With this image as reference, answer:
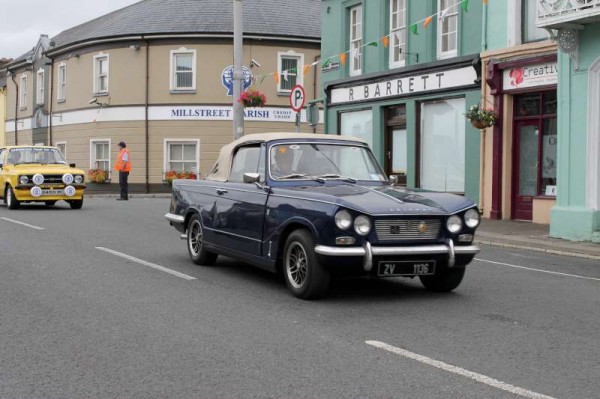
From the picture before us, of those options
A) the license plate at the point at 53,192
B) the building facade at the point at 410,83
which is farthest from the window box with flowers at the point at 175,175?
the license plate at the point at 53,192

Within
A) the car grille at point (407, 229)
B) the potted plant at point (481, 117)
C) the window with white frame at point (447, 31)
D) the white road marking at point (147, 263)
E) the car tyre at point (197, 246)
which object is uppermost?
the window with white frame at point (447, 31)

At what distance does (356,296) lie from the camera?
8.25 meters

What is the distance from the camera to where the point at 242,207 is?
29.7 feet

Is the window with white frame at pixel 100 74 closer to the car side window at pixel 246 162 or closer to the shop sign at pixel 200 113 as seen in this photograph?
the shop sign at pixel 200 113

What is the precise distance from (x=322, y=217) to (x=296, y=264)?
70 centimetres

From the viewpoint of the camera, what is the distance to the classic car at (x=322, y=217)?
7.57m

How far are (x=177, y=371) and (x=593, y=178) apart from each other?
11.7 m

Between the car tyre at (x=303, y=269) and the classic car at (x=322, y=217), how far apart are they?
0.4 inches

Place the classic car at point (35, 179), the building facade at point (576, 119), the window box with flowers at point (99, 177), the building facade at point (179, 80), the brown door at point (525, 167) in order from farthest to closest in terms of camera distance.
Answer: the window box with flowers at point (99, 177), the building facade at point (179, 80), the classic car at point (35, 179), the brown door at point (525, 167), the building facade at point (576, 119)

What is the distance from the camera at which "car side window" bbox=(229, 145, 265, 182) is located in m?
9.29

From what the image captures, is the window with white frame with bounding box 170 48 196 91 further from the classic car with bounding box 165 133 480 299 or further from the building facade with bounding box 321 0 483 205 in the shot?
the classic car with bounding box 165 133 480 299

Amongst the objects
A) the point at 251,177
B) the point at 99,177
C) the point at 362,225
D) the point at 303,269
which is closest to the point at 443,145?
the point at 251,177

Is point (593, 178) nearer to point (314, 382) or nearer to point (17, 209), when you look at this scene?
point (314, 382)

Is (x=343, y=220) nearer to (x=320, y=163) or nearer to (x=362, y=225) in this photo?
(x=362, y=225)
